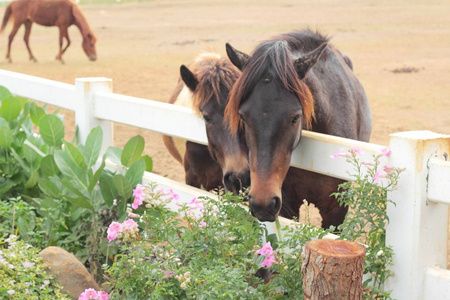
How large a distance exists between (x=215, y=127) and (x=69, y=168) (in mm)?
1022

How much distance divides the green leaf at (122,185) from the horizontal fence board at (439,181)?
75.7 inches

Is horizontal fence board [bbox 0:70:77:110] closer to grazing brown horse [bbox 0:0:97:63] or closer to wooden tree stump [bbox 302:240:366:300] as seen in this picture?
wooden tree stump [bbox 302:240:366:300]

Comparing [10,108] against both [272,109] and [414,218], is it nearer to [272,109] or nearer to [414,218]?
[272,109]

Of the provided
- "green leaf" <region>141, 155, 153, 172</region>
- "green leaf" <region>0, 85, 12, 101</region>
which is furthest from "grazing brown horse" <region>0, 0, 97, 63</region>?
"green leaf" <region>141, 155, 153, 172</region>

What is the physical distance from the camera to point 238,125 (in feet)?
12.2

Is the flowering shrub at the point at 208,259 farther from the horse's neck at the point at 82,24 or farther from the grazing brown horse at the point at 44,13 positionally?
the grazing brown horse at the point at 44,13

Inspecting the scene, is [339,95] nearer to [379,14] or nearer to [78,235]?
[78,235]

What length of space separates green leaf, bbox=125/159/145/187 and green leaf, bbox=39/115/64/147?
81 cm

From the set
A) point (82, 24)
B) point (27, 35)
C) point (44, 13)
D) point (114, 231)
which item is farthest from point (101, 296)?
point (44, 13)

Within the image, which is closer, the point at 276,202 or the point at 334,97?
the point at 276,202

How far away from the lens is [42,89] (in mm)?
5516

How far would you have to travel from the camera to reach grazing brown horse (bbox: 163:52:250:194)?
384cm

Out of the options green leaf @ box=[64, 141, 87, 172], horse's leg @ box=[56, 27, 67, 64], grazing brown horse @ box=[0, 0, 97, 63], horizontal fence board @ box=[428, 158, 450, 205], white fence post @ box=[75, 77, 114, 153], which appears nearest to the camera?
horizontal fence board @ box=[428, 158, 450, 205]

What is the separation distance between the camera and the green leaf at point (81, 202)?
425 cm
